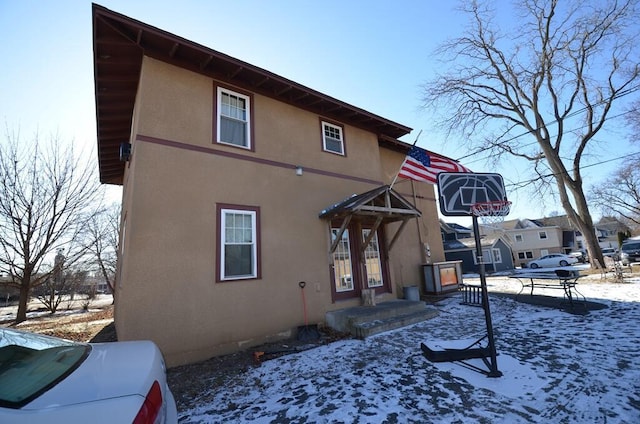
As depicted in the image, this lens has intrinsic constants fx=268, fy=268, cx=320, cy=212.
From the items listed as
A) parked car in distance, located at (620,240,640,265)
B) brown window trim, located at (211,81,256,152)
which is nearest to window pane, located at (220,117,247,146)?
brown window trim, located at (211,81,256,152)

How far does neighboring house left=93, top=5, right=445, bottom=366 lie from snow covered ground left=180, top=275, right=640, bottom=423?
1640 mm

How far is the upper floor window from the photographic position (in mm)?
6824

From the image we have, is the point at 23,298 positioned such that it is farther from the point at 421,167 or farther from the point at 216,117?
the point at 421,167

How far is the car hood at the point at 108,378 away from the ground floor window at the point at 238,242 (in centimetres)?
373

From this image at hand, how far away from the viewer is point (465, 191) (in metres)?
4.82

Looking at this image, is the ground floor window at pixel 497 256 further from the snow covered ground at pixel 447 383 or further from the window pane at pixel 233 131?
the window pane at pixel 233 131

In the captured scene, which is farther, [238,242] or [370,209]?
[370,209]

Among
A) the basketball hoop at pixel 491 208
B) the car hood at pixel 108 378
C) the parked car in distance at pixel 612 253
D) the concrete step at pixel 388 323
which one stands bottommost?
the concrete step at pixel 388 323

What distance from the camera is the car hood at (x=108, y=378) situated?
149 cm

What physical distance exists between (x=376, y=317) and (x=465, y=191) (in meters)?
3.91

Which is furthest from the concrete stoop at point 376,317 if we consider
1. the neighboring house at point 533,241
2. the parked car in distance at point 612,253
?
the neighboring house at point 533,241

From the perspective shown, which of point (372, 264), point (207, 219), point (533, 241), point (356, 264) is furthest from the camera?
point (533, 241)

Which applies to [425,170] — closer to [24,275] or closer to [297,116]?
[297,116]

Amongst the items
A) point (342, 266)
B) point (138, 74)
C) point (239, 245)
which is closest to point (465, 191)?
point (342, 266)
